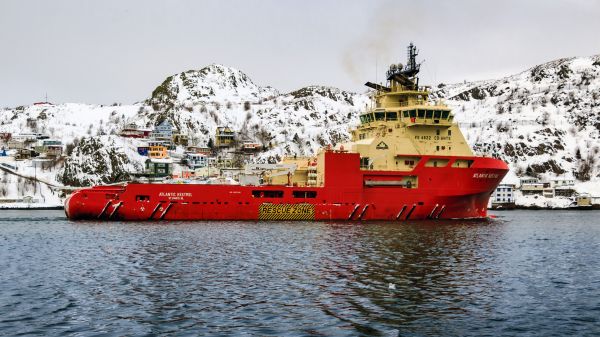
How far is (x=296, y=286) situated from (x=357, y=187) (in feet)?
89.4

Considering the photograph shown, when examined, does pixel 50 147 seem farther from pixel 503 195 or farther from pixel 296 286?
pixel 296 286

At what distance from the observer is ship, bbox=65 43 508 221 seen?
142 ft

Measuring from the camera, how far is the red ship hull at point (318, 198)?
43031mm

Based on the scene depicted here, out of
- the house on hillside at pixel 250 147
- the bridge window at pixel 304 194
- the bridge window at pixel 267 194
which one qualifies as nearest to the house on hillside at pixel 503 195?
the house on hillside at pixel 250 147

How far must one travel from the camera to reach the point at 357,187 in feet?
146

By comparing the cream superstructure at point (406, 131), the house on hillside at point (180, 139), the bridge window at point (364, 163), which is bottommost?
the bridge window at point (364, 163)

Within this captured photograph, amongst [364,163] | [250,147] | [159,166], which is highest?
[250,147]

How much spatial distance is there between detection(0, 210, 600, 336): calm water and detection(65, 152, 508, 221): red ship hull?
1133cm

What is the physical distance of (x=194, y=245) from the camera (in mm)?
27656

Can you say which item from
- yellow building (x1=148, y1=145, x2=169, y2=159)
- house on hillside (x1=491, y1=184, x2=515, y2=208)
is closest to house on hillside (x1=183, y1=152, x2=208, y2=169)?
yellow building (x1=148, y1=145, x2=169, y2=159)

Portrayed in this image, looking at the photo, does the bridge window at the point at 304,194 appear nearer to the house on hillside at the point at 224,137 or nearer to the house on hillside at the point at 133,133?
the house on hillside at the point at 133,133

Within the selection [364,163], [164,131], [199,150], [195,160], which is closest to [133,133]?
[164,131]

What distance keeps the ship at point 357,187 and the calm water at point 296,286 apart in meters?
11.6

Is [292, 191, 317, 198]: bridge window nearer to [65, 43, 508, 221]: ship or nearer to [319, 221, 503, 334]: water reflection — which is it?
[65, 43, 508, 221]: ship
